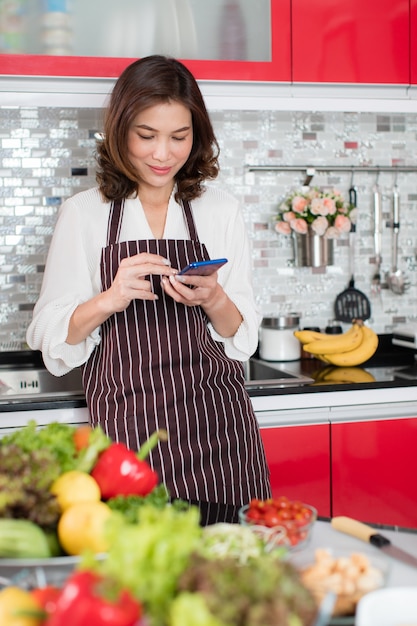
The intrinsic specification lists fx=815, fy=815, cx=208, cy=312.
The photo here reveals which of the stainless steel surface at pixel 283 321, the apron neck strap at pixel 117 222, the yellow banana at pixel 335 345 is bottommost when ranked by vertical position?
the yellow banana at pixel 335 345

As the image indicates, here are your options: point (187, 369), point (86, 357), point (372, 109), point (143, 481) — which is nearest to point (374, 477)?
point (187, 369)

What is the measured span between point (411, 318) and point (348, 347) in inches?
22.9

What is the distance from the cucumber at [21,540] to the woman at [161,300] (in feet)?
3.22

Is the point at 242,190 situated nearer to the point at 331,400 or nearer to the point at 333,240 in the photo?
the point at 333,240

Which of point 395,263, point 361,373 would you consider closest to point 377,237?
point 395,263

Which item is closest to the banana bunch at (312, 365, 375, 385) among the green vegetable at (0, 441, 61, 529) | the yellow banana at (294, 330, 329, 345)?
the yellow banana at (294, 330, 329, 345)

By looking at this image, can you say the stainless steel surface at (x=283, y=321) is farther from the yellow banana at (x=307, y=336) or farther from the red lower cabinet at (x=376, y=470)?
the red lower cabinet at (x=376, y=470)

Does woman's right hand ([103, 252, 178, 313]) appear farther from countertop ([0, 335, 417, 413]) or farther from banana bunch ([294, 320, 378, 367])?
banana bunch ([294, 320, 378, 367])

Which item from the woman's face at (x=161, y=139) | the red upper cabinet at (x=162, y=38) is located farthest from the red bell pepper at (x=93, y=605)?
the red upper cabinet at (x=162, y=38)

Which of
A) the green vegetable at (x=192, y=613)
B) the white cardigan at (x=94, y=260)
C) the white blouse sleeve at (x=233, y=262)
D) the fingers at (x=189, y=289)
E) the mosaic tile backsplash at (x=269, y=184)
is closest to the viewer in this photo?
the green vegetable at (x=192, y=613)

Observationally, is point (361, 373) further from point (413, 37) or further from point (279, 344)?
point (413, 37)

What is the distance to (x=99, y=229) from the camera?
85.4 inches

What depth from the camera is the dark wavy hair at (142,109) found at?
204 cm

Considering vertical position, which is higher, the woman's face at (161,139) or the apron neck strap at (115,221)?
the woman's face at (161,139)
